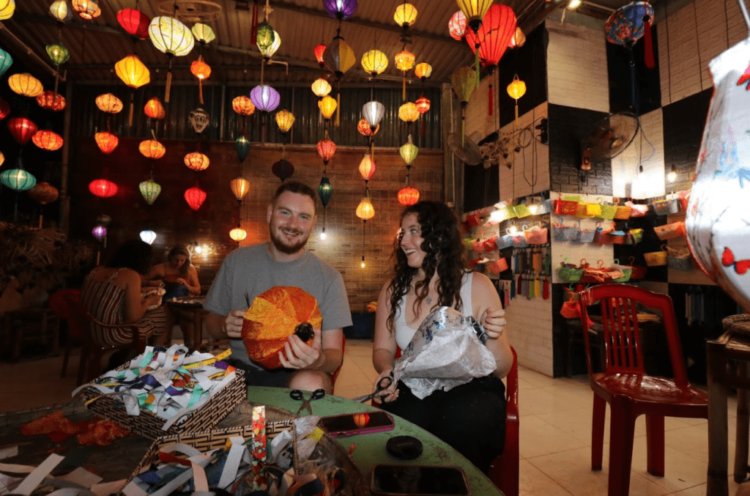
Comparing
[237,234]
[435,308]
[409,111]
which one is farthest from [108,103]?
[435,308]

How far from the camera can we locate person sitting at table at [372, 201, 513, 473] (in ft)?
4.66

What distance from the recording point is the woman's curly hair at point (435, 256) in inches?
77.4

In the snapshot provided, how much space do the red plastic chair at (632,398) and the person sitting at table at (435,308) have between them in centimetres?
76

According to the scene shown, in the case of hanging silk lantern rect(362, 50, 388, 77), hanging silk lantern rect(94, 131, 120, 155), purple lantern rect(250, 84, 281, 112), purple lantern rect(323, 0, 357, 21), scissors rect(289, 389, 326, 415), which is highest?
hanging silk lantern rect(362, 50, 388, 77)

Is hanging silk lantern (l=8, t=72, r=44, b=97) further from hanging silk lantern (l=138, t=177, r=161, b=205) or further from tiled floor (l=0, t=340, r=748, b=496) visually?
tiled floor (l=0, t=340, r=748, b=496)

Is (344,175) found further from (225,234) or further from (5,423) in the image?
(5,423)

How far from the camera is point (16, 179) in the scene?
514cm

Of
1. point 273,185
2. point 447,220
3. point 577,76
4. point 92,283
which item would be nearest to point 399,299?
point 447,220

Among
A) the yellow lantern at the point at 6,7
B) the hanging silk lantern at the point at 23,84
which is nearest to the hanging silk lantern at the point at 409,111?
the yellow lantern at the point at 6,7

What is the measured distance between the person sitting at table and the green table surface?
30 centimetres

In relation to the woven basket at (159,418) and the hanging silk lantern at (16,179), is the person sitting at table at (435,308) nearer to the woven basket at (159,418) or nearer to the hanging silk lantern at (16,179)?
the woven basket at (159,418)

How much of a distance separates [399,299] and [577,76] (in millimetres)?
5056

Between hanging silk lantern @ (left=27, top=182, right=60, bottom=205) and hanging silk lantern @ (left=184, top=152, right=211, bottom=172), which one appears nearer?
hanging silk lantern @ (left=27, top=182, right=60, bottom=205)

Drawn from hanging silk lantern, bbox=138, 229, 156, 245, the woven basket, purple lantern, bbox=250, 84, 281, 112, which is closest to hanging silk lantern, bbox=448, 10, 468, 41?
purple lantern, bbox=250, 84, 281, 112
